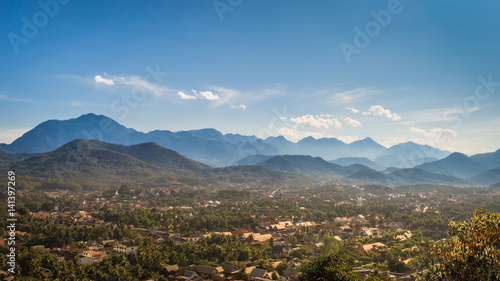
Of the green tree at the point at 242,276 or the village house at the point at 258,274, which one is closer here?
the green tree at the point at 242,276

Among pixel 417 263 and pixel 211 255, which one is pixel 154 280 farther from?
pixel 417 263

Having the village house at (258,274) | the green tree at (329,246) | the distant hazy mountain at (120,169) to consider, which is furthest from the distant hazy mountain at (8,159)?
the green tree at (329,246)

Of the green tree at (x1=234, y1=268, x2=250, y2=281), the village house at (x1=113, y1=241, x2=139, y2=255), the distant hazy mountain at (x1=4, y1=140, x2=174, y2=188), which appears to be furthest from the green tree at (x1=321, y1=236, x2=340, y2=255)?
the distant hazy mountain at (x1=4, y1=140, x2=174, y2=188)

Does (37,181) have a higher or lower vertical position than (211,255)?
higher

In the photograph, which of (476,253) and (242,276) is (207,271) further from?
(476,253)

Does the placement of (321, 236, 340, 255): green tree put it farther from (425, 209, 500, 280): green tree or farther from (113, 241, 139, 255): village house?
(425, 209, 500, 280): green tree

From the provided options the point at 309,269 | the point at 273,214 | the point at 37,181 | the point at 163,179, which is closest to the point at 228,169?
the point at 163,179

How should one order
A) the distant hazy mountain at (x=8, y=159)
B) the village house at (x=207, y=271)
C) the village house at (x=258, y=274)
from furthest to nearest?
the distant hazy mountain at (x=8, y=159) → the village house at (x=207, y=271) → the village house at (x=258, y=274)

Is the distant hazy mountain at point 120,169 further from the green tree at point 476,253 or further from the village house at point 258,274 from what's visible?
the green tree at point 476,253
